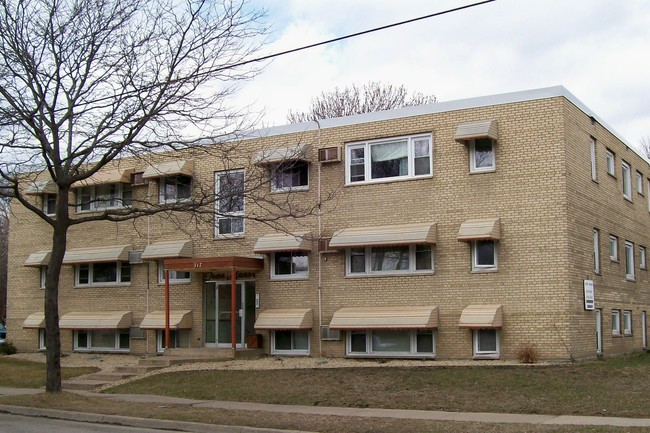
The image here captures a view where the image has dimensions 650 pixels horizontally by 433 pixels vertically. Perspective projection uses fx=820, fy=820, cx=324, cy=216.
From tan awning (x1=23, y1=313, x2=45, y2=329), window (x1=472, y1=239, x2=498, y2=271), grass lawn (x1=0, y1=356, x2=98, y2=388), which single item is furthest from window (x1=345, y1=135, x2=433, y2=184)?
tan awning (x1=23, y1=313, x2=45, y2=329)

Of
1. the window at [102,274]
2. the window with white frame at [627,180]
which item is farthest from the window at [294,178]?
the window with white frame at [627,180]

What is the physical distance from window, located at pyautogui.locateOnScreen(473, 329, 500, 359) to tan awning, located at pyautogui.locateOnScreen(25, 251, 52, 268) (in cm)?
1640

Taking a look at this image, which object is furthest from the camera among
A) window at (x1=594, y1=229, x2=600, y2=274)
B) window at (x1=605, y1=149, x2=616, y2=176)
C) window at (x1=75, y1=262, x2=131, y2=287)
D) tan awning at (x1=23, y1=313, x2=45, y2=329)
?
tan awning at (x1=23, y1=313, x2=45, y2=329)

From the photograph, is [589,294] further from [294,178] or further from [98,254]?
[98,254]

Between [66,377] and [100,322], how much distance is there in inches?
184

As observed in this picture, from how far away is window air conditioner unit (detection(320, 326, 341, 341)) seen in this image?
76.6 feet

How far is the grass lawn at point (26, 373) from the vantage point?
22422mm

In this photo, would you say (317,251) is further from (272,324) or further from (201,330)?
(201,330)

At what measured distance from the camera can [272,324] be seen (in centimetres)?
2391

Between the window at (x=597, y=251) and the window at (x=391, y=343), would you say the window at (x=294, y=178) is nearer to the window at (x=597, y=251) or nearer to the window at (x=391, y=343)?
the window at (x=391, y=343)

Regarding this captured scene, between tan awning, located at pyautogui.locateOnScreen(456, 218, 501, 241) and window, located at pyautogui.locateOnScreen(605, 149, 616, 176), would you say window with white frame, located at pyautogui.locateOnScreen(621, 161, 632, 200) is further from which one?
tan awning, located at pyautogui.locateOnScreen(456, 218, 501, 241)

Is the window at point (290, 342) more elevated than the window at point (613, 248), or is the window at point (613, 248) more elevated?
the window at point (613, 248)

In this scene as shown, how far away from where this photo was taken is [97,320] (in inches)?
→ 1091

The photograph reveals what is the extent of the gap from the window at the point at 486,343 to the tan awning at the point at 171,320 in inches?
374
